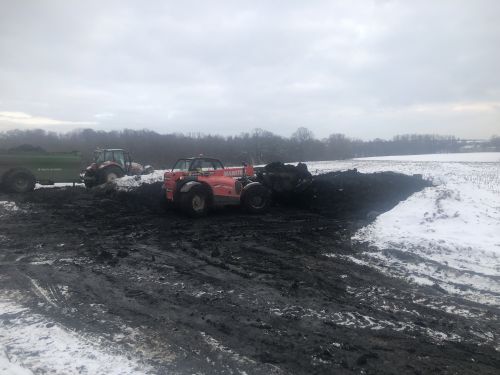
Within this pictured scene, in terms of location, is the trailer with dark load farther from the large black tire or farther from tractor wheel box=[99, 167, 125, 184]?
tractor wheel box=[99, 167, 125, 184]

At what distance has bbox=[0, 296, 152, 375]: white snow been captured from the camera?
3785 mm

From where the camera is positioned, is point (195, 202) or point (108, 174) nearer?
point (195, 202)

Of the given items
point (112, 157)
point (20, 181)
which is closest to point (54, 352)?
point (20, 181)

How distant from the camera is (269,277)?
21.9 ft

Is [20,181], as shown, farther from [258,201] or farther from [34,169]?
[258,201]

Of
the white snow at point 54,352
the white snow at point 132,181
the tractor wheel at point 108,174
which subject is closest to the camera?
the white snow at point 54,352

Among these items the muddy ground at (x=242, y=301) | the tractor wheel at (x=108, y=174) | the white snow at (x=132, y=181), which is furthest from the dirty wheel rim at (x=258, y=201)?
the tractor wheel at (x=108, y=174)

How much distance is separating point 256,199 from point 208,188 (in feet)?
5.82

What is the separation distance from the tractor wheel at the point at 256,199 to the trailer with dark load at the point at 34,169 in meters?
10.2

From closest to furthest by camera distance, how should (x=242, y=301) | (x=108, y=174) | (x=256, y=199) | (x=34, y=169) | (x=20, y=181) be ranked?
(x=242, y=301) < (x=256, y=199) < (x=20, y=181) < (x=34, y=169) < (x=108, y=174)

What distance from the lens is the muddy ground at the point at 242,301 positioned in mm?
4094

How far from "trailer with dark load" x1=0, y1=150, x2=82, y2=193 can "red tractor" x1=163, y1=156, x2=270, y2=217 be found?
814 cm

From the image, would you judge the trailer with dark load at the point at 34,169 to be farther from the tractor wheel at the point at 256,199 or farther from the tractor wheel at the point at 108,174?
the tractor wheel at the point at 256,199

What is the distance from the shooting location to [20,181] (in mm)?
18094
